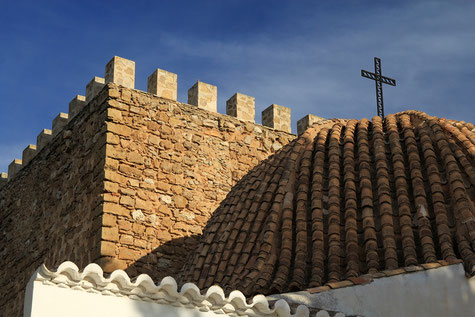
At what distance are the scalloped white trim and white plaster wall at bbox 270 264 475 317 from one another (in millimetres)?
470

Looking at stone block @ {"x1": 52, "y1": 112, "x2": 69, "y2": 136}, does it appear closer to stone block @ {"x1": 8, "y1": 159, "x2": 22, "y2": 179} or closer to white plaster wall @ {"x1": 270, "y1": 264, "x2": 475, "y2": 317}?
stone block @ {"x1": 8, "y1": 159, "x2": 22, "y2": 179}

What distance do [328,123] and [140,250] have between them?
3.31m

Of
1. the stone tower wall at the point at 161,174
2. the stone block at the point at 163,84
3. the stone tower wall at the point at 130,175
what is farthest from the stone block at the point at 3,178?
the stone tower wall at the point at 161,174

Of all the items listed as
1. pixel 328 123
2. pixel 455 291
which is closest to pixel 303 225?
pixel 455 291

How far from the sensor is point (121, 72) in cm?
1186

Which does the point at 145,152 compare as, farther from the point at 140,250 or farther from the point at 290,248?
the point at 290,248

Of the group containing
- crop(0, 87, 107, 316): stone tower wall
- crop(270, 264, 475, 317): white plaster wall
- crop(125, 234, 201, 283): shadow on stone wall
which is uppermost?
crop(0, 87, 107, 316): stone tower wall

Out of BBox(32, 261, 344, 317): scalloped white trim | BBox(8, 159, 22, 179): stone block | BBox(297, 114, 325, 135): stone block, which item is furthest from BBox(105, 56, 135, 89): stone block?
BBox(32, 261, 344, 317): scalloped white trim

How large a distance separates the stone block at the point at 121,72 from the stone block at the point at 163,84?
384 mm

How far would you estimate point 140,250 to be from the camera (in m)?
10.8

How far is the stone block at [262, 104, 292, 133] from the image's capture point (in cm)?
1338

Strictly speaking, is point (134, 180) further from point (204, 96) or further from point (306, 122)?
point (306, 122)

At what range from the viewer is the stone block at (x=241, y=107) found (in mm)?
12945

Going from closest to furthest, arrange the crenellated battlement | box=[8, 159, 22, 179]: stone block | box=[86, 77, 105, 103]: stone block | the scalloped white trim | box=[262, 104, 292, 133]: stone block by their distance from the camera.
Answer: the scalloped white trim, the crenellated battlement, box=[86, 77, 105, 103]: stone block, box=[262, 104, 292, 133]: stone block, box=[8, 159, 22, 179]: stone block
